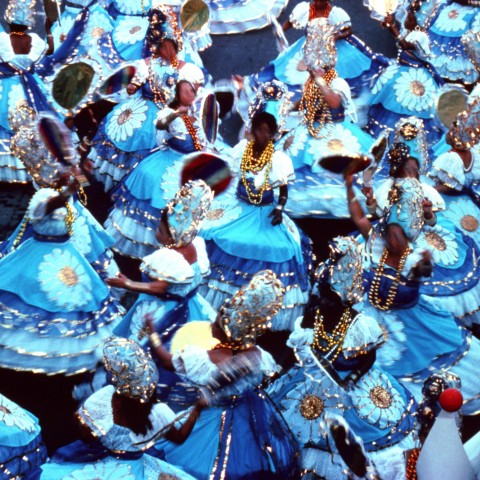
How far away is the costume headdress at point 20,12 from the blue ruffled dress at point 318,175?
7.19 feet

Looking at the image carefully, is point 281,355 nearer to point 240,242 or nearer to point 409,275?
point 240,242

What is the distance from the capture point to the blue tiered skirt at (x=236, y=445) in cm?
458

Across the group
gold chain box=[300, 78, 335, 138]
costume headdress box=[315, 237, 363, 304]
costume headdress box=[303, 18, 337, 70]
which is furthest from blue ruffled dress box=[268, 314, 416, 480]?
costume headdress box=[303, 18, 337, 70]

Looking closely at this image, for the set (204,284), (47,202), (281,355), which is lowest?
(281,355)

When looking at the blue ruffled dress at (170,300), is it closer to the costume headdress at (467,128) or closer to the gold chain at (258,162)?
the gold chain at (258,162)

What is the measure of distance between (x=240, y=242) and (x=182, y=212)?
1211 millimetres

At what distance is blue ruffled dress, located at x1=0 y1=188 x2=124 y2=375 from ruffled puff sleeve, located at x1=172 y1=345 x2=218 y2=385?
1.31 m

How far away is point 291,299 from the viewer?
6.43 meters

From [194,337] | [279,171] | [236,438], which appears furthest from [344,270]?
[279,171]

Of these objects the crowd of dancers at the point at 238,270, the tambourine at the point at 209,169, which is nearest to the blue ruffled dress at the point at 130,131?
the crowd of dancers at the point at 238,270

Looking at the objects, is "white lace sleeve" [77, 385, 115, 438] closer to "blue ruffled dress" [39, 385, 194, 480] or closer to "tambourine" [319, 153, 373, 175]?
"blue ruffled dress" [39, 385, 194, 480]

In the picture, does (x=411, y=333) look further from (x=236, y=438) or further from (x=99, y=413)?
(x=99, y=413)

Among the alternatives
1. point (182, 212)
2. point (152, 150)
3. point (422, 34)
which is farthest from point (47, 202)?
point (422, 34)

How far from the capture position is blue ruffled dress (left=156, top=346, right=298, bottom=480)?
14.9 feet
